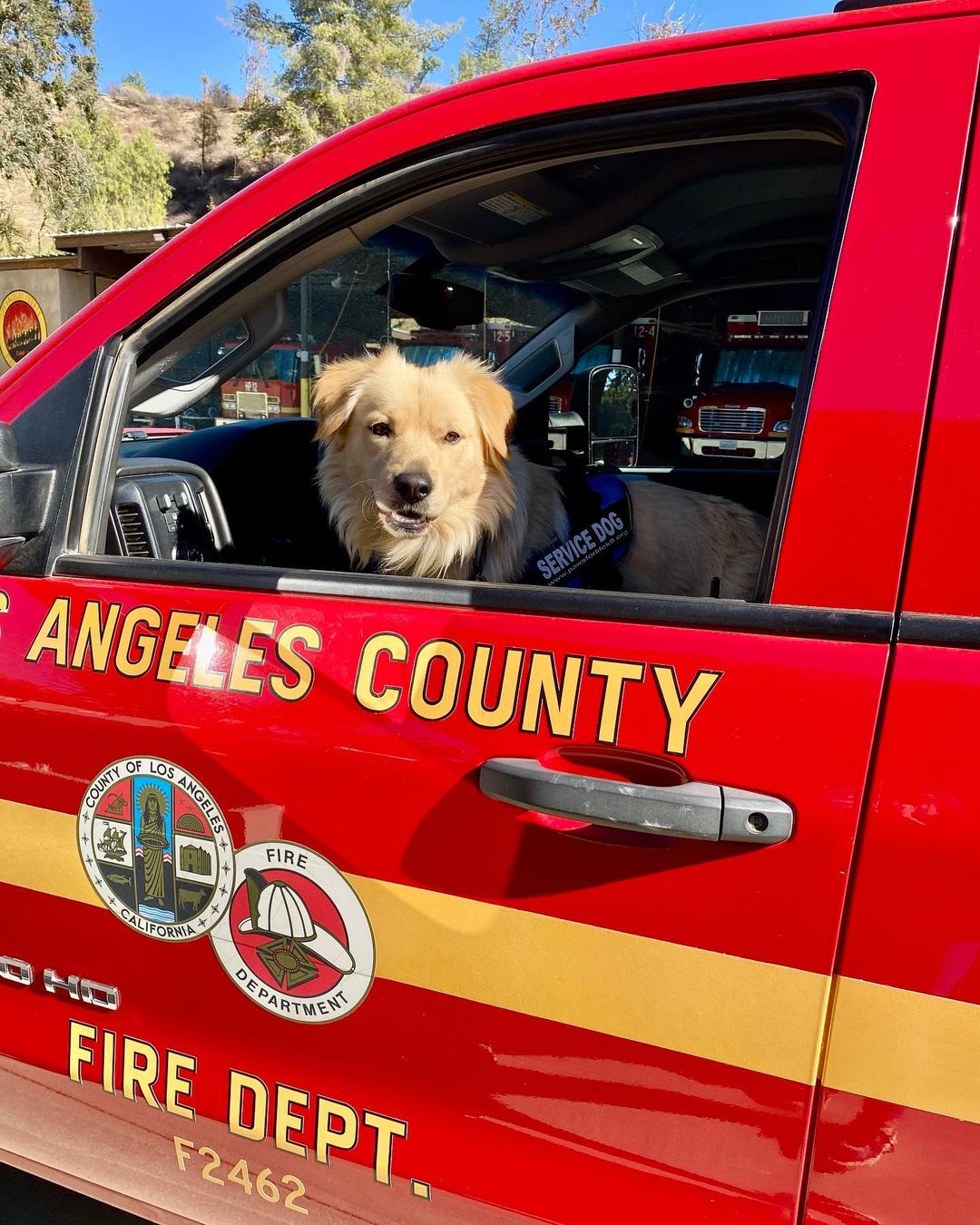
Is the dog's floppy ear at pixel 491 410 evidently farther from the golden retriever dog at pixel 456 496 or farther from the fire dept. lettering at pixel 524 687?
the fire dept. lettering at pixel 524 687

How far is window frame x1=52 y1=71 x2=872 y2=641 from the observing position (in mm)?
1147

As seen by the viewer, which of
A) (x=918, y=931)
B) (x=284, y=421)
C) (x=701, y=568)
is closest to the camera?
(x=918, y=931)

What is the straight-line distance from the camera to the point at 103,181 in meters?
36.1

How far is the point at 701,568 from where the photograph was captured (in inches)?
93.2

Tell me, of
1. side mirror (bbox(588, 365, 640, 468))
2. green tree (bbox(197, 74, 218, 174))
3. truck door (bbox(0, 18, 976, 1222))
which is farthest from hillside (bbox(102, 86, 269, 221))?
truck door (bbox(0, 18, 976, 1222))

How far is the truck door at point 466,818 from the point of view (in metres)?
1.07

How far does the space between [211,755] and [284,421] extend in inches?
93.8

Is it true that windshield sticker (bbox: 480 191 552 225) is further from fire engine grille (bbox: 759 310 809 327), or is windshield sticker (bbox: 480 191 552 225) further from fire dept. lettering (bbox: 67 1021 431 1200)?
fire dept. lettering (bbox: 67 1021 431 1200)

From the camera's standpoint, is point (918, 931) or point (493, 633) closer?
point (918, 931)

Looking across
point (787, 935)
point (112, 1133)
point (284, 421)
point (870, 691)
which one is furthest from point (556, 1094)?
point (284, 421)

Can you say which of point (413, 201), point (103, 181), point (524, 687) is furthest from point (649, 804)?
point (103, 181)

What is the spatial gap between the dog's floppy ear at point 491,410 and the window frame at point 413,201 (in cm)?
110

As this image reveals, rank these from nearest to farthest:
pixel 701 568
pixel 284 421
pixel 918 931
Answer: pixel 918 931, pixel 701 568, pixel 284 421

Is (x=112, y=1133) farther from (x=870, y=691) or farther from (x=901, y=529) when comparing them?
(x=901, y=529)
